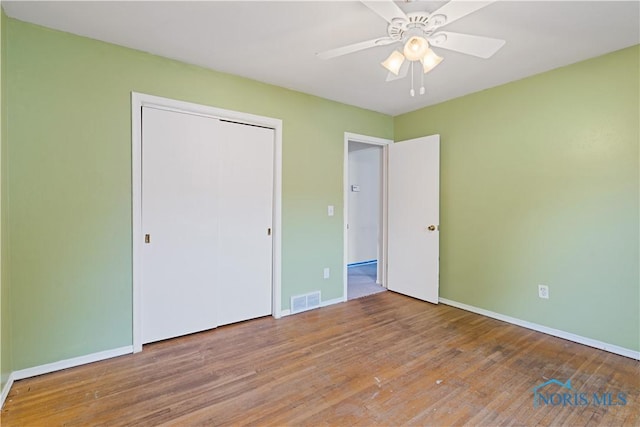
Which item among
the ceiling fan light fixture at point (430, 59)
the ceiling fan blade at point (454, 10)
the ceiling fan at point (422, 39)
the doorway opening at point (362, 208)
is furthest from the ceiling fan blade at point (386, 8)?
the doorway opening at point (362, 208)

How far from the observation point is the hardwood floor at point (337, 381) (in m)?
1.73

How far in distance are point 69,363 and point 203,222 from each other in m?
1.36

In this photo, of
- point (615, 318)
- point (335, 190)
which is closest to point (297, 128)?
point (335, 190)

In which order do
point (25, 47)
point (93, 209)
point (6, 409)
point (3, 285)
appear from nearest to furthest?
point (6, 409) < point (3, 285) < point (25, 47) < point (93, 209)

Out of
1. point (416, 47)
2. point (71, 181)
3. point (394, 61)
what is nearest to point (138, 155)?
point (71, 181)

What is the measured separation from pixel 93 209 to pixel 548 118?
383 cm

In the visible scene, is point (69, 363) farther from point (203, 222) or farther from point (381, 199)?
point (381, 199)

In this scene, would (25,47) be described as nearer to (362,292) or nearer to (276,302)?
(276,302)

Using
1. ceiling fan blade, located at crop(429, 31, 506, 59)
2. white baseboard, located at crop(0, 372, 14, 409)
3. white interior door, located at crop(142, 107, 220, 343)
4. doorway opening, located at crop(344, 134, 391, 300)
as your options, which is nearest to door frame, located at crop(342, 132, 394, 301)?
doorway opening, located at crop(344, 134, 391, 300)

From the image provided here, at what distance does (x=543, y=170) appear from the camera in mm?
2799

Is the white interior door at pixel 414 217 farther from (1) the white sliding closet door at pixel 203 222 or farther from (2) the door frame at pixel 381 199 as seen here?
(1) the white sliding closet door at pixel 203 222

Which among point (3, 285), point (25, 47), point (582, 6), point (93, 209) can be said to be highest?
point (582, 6)

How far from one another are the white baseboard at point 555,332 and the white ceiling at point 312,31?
7.59 ft

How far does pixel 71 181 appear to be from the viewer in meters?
2.18
